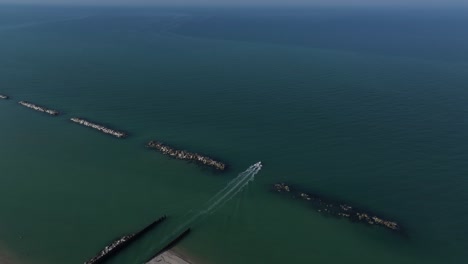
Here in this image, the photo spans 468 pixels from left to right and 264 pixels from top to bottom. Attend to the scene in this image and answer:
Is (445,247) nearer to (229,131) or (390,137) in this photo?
(390,137)

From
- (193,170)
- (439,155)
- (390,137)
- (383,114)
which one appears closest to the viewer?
(193,170)

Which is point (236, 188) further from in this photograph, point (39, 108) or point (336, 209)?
point (39, 108)

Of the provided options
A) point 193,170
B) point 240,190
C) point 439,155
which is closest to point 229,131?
point 193,170

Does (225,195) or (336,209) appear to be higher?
(336,209)

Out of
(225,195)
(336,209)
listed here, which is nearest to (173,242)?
(225,195)

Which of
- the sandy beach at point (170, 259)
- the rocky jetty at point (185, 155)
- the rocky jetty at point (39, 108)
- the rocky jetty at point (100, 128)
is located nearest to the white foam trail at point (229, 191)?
the rocky jetty at point (185, 155)

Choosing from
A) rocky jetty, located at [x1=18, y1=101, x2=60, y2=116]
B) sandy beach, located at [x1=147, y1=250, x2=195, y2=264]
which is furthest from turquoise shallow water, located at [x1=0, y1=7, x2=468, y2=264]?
rocky jetty, located at [x1=18, y1=101, x2=60, y2=116]

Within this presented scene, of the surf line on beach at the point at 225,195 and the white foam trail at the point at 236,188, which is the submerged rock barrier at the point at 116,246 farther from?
the white foam trail at the point at 236,188
